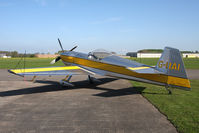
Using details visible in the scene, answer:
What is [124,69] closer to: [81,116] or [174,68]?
[174,68]

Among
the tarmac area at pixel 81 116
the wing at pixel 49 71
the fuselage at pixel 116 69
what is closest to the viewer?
the tarmac area at pixel 81 116

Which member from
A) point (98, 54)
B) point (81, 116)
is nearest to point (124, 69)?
point (98, 54)

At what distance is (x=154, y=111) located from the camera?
566cm

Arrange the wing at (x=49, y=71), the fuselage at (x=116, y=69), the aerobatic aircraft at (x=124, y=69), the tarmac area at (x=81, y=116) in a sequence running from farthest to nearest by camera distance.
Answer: the wing at (x=49, y=71) < the fuselage at (x=116, y=69) < the aerobatic aircraft at (x=124, y=69) < the tarmac area at (x=81, y=116)

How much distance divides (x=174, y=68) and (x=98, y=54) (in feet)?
14.7

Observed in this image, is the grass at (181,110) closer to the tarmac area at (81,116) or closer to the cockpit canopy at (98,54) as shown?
the tarmac area at (81,116)

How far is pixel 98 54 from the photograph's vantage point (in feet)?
31.9

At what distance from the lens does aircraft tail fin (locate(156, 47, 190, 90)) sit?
663 cm

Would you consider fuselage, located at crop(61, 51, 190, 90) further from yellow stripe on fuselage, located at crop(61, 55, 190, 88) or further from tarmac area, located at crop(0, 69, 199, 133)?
tarmac area, located at crop(0, 69, 199, 133)

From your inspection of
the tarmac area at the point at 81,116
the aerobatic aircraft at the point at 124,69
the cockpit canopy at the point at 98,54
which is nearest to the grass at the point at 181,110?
the tarmac area at the point at 81,116

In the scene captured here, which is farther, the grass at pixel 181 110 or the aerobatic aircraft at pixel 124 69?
the aerobatic aircraft at pixel 124 69

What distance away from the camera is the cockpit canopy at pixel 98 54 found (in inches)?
376

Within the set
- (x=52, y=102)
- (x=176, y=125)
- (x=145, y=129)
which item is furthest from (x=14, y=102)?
(x=176, y=125)

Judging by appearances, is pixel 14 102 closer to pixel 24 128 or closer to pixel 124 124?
pixel 24 128
